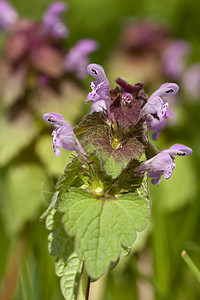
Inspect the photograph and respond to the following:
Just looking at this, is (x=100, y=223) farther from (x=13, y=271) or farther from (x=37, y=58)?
(x=37, y=58)

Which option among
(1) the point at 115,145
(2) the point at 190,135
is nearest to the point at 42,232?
(1) the point at 115,145

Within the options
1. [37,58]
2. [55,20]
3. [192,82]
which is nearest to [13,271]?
[37,58]

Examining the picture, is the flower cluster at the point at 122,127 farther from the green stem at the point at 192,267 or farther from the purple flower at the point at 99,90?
the green stem at the point at 192,267

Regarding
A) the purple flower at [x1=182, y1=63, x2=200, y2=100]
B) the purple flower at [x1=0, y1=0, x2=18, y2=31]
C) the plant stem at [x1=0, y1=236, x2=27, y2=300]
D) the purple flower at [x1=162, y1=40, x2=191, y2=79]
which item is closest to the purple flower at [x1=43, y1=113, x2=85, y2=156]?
the plant stem at [x1=0, y1=236, x2=27, y2=300]

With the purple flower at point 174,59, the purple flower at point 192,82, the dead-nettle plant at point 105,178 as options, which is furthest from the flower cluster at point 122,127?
the purple flower at point 192,82

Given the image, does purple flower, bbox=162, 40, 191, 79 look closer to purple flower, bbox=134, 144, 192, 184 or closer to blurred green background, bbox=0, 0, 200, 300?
blurred green background, bbox=0, 0, 200, 300

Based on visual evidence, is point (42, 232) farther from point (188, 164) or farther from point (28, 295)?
point (188, 164)
